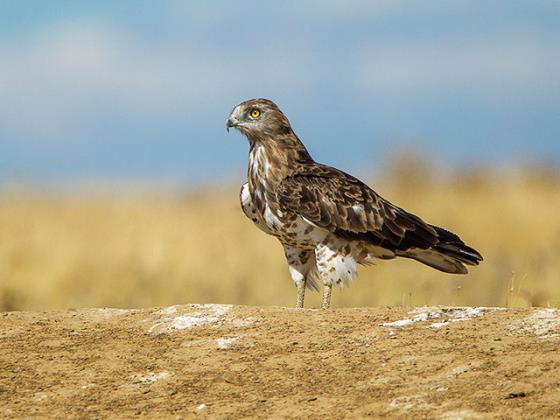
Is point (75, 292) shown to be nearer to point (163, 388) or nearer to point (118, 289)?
point (118, 289)

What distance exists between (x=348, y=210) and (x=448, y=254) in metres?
0.96

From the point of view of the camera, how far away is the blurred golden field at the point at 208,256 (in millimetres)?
13938

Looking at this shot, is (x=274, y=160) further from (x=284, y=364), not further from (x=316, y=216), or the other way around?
(x=284, y=364)

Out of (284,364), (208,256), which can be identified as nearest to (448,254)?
(284,364)

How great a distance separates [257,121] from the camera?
31.2ft

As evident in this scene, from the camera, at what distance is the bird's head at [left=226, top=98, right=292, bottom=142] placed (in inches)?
373

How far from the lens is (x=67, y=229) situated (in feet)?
59.3

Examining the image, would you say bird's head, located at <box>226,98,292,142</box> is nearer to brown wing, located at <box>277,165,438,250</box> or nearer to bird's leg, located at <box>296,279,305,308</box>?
brown wing, located at <box>277,165,438,250</box>

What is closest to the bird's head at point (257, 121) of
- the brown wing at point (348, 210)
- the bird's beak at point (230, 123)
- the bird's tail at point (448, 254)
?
the bird's beak at point (230, 123)

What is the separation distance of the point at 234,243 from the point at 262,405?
11.5 m

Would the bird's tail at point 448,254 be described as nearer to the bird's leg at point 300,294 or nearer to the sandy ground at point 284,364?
the bird's leg at point 300,294

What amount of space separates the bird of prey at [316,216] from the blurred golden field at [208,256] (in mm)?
1146

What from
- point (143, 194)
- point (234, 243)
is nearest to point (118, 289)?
point (234, 243)

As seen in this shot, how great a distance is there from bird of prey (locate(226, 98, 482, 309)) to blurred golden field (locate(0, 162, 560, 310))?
45.1 inches
